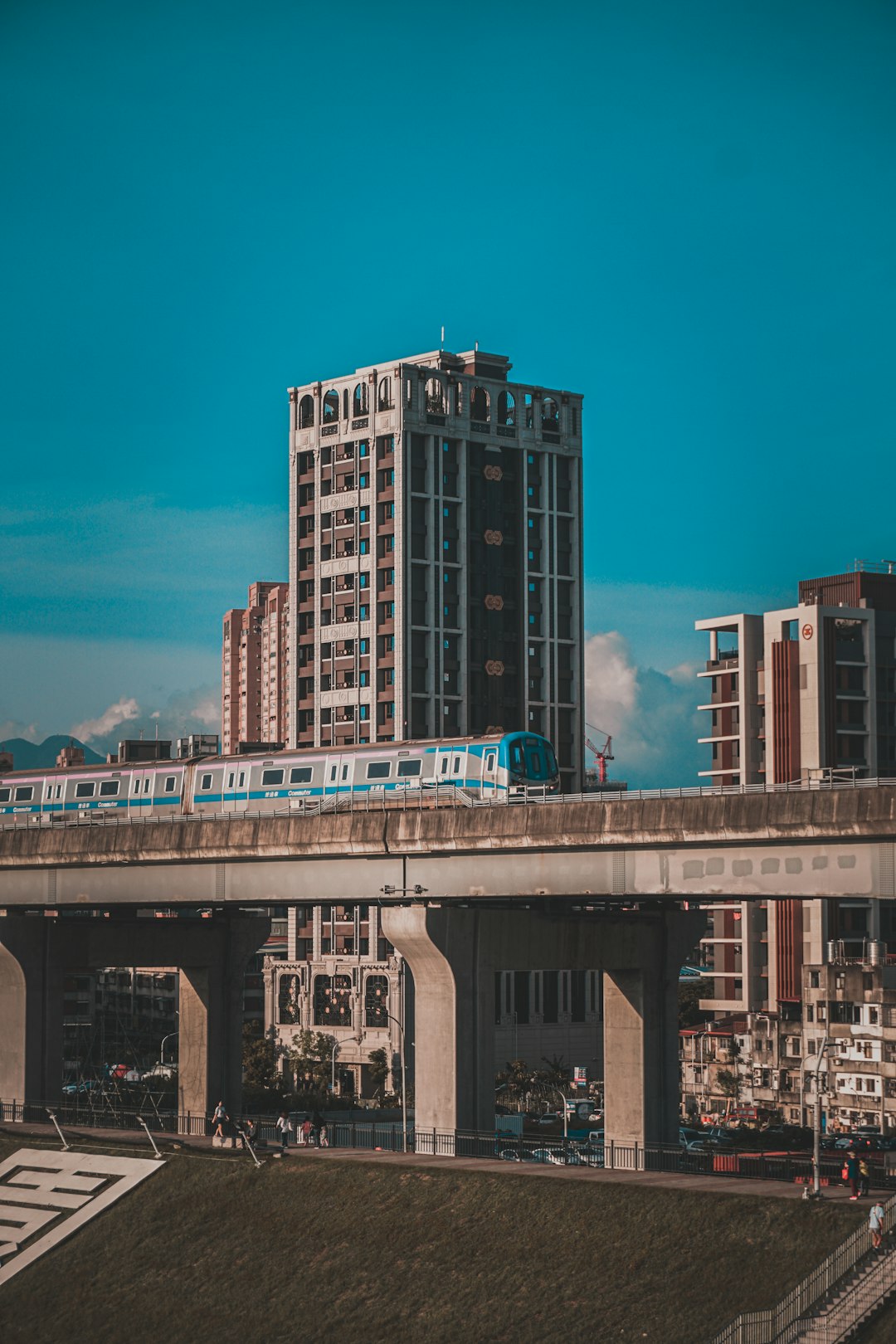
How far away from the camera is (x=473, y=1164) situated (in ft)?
190

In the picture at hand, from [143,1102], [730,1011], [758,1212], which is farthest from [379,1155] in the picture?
[730,1011]

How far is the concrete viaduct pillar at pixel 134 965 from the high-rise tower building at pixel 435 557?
2418 inches

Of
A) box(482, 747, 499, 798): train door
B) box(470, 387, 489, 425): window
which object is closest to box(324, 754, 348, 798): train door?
box(482, 747, 499, 798): train door

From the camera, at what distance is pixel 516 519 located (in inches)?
6083

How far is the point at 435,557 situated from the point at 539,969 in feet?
284

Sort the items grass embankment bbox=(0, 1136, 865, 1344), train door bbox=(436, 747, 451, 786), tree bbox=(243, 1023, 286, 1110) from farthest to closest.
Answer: tree bbox=(243, 1023, 286, 1110)
train door bbox=(436, 747, 451, 786)
grass embankment bbox=(0, 1136, 865, 1344)

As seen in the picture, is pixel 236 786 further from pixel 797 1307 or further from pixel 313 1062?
pixel 313 1062

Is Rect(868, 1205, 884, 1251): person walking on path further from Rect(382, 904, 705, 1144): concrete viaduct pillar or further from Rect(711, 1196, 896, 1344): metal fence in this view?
Rect(382, 904, 705, 1144): concrete viaduct pillar

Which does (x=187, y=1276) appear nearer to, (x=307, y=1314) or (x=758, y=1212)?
(x=307, y=1314)

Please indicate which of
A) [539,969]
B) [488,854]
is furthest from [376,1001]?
[488,854]

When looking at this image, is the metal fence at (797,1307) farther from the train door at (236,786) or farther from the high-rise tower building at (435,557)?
the high-rise tower building at (435,557)

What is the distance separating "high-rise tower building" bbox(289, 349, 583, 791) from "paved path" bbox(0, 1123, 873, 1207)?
256 ft

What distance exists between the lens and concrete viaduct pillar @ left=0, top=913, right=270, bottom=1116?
80.2 m

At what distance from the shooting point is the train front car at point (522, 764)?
72.1 m
